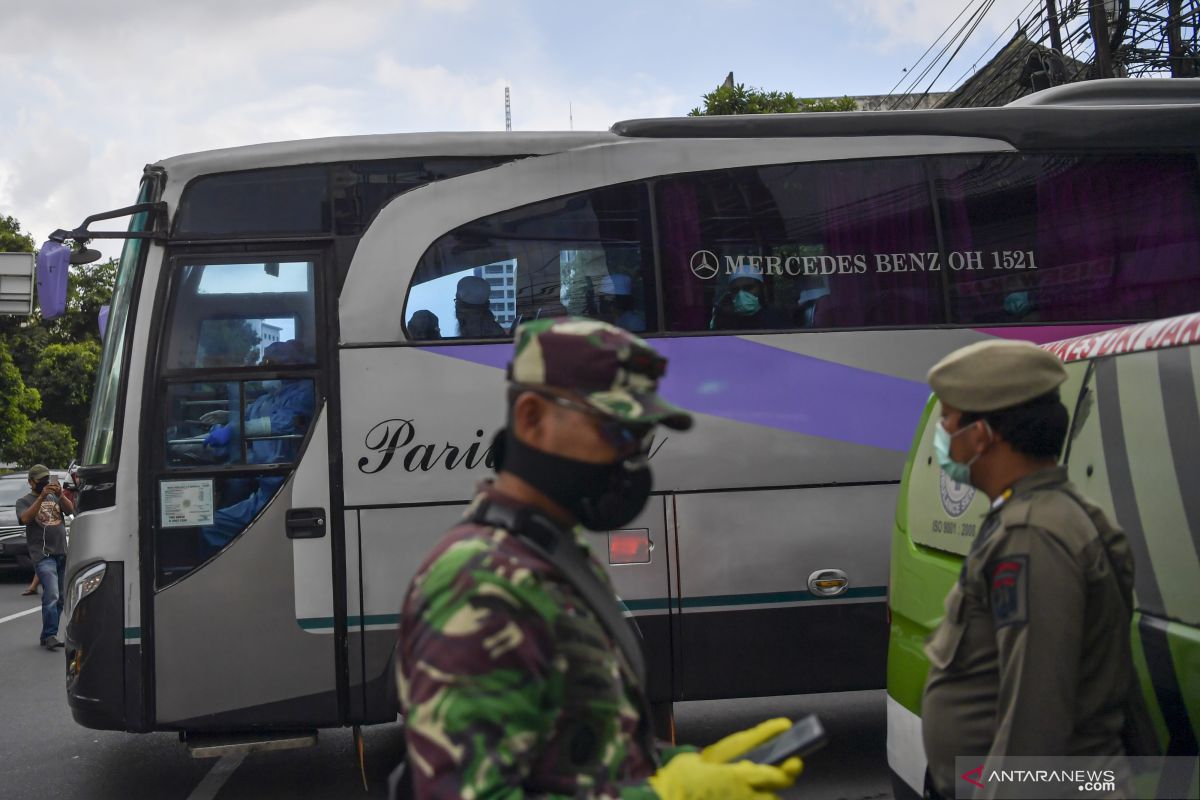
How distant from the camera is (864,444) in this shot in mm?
5918

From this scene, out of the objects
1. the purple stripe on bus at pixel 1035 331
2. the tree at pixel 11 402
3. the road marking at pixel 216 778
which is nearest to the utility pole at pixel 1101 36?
the purple stripe on bus at pixel 1035 331

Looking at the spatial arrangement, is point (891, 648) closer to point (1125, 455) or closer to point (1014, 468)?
point (1125, 455)

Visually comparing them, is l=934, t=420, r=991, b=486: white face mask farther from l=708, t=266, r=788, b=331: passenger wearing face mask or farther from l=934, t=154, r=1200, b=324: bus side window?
l=934, t=154, r=1200, b=324: bus side window

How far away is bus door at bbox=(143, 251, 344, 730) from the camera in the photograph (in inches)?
225

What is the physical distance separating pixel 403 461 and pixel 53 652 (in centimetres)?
689

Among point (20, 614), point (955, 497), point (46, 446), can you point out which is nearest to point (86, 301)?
point (46, 446)

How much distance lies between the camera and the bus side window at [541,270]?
5.85 m

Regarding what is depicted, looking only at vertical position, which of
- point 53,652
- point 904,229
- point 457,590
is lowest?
point 53,652

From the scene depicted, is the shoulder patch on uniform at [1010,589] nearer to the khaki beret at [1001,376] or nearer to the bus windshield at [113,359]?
the khaki beret at [1001,376]

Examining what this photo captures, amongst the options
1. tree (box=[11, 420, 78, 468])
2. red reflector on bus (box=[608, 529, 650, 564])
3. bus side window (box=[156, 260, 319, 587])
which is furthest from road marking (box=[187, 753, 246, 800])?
tree (box=[11, 420, 78, 468])

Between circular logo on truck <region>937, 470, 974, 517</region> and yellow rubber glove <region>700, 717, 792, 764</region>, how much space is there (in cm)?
187

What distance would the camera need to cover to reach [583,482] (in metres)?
1.83

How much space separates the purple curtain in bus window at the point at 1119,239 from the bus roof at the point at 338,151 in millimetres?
2938

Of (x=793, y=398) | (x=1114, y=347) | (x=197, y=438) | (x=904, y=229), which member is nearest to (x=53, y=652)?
(x=197, y=438)
